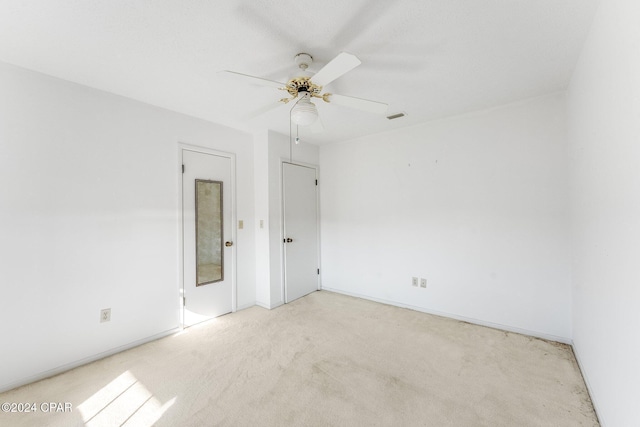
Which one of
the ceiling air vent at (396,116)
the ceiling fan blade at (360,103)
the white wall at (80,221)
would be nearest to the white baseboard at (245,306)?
the white wall at (80,221)

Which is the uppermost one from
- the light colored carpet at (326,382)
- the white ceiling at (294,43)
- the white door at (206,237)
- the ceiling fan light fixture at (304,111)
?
the white ceiling at (294,43)


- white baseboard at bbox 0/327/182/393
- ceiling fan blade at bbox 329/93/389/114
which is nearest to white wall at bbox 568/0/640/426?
ceiling fan blade at bbox 329/93/389/114

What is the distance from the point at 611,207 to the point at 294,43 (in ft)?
6.95

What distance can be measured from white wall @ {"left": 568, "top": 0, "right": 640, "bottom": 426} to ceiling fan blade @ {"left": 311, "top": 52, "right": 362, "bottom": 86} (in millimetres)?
1198

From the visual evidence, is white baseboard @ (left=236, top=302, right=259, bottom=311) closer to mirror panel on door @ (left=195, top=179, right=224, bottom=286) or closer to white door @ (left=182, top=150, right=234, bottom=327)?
white door @ (left=182, top=150, right=234, bottom=327)

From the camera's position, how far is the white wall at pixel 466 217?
2547mm

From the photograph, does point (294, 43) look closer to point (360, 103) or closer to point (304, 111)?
point (304, 111)

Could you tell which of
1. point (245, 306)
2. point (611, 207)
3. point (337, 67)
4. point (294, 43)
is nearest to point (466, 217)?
point (611, 207)

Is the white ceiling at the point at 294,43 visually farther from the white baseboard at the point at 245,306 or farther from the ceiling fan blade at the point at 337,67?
the white baseboard at the point at 245,306

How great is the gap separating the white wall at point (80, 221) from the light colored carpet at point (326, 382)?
1.05 feet

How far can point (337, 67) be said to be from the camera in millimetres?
1475

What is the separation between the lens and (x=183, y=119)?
2912 millimetres

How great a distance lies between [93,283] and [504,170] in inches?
165

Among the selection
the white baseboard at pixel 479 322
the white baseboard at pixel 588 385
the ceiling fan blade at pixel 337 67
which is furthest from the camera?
the white baseboard at pixel 479 322
